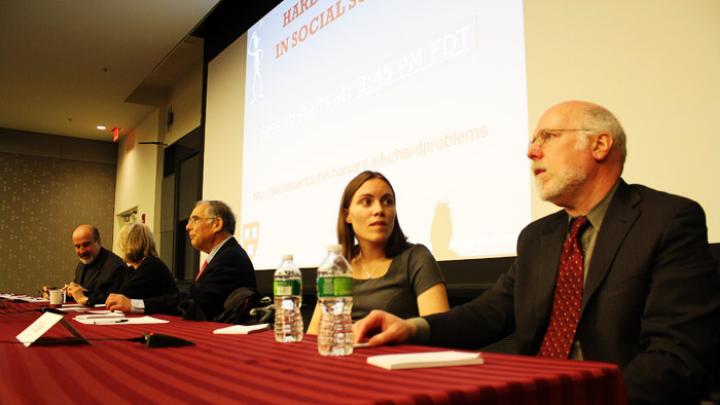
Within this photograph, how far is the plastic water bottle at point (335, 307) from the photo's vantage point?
112 centimetres

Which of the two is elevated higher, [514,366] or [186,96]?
[186,96]

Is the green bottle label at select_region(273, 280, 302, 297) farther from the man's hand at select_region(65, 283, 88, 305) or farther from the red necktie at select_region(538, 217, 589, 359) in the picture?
the man's hand at select_region(65, 283, 88, 305)

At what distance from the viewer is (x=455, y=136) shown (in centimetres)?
275

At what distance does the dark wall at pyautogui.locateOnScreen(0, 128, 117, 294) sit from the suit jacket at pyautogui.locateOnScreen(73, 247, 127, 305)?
4886 mm

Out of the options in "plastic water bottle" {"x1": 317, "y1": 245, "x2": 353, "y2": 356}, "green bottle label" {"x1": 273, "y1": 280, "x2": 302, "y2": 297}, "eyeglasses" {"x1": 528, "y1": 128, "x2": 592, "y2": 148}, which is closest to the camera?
"plastic water bottle" {"x1": 317, "y1": 245, "x2": 353, "y2": 356}

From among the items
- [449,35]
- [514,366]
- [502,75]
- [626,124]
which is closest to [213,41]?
[449,35]

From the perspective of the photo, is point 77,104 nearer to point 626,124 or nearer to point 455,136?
point 455,136

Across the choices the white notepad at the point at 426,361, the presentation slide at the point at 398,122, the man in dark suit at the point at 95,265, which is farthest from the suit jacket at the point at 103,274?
the white notepad at the point at 426,361

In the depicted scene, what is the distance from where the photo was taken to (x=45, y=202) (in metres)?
9.52

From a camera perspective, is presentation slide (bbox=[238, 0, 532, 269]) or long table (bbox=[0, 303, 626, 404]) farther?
presentation slide (bbox=[238, 0, 532, 269])

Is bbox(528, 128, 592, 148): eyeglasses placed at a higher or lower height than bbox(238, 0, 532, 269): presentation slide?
lower

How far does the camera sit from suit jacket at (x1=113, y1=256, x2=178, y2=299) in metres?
3.57

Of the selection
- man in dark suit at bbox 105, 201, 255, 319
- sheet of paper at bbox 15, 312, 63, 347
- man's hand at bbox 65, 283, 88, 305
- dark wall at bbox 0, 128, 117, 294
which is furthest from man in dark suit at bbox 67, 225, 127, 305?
dark wall at bbox 0, 128, 117, 294

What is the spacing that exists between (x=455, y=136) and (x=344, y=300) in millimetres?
1700
